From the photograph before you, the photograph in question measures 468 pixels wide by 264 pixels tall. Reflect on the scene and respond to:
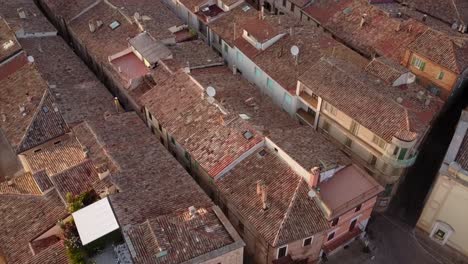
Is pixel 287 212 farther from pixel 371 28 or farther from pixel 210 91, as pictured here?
pixel 371 28

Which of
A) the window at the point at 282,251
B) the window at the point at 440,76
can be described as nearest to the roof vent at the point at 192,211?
the window at the point at 282,251

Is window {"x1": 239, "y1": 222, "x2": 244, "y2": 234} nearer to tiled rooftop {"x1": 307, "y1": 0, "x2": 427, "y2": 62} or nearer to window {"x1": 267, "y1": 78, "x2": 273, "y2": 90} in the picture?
window {"x1": 267, "y1": 78, "x2": 273, "y2": 90}

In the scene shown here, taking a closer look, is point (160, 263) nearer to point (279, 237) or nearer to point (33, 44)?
point (279, 237)

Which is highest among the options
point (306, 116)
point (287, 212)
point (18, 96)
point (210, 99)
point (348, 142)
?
point (210, 99)

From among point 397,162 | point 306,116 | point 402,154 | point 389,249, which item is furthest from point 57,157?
point 389,249

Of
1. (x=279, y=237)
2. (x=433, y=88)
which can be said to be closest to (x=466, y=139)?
(x=433, y=88)

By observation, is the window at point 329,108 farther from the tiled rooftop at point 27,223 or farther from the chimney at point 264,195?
Answer: the tiled rooftop at point 27,223
